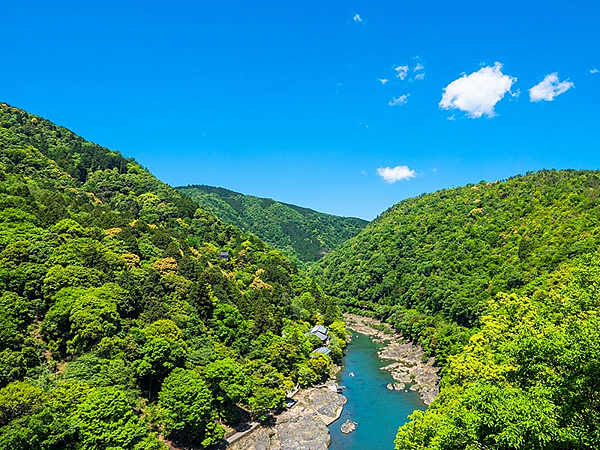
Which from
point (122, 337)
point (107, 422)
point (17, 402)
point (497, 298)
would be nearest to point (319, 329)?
point (497, 298)

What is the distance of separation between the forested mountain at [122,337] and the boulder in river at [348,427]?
6598 millimetres

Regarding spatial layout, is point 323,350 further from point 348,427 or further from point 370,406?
point 348,427

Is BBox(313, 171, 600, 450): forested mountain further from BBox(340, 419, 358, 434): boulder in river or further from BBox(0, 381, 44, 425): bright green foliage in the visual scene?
BBox(0, 381, 44, 425): bright green foliage

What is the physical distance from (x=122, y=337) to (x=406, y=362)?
1600 inches

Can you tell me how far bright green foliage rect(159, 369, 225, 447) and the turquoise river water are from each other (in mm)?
11124

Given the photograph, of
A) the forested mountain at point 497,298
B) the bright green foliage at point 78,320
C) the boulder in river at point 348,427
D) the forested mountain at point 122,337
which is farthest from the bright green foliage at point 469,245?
the bright green foliage at point 78,320

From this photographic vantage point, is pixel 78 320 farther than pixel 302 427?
No

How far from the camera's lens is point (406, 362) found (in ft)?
184

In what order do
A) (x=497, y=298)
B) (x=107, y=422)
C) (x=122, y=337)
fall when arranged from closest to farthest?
(x=107, y=422), (x=122, y=337), (x=497, y=298)

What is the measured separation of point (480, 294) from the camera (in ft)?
198

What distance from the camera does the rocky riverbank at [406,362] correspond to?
46.0 meters

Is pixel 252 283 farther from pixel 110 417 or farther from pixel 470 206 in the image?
pixel 470 206

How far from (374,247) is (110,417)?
98.7 metres

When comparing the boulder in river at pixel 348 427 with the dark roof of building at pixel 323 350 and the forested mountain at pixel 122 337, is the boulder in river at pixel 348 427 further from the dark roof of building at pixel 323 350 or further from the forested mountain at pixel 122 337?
the dark roof of building at pixel 323 350
